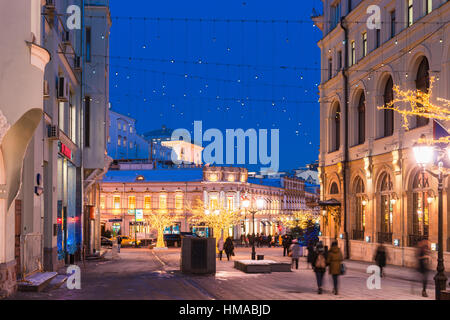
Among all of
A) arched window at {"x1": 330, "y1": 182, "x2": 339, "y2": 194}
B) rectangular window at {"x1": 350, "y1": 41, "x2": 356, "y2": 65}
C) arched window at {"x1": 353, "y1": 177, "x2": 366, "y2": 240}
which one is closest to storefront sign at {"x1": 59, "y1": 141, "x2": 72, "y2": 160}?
arched window at {"x1": 353, "y1": 177, "x2": 366, "y2": 240}

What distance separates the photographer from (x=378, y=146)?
37094mm

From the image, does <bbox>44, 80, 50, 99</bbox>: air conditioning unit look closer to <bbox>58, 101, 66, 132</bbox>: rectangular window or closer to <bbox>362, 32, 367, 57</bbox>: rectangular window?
<bbox>58, 101, 66, 132</bbox>: rectangular window

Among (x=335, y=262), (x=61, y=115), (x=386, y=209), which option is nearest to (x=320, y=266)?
(x=335, y=262)

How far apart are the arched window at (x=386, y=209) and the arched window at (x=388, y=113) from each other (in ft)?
8.05

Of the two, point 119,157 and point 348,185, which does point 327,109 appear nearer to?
point 348,185

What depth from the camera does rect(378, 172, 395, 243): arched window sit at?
118ft

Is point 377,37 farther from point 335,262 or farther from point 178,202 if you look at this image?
point 178,202

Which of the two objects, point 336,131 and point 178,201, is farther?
point 178,201

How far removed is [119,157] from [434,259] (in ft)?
248

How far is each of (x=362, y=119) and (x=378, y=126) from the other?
3653mm

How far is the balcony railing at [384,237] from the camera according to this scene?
36.0 meters

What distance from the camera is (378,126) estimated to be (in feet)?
123

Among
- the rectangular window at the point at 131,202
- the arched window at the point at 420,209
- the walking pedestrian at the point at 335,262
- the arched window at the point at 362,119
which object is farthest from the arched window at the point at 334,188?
the rectangular window at the point at 131,202

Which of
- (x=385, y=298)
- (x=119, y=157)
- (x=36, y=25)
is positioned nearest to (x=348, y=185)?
(x=385, y=298)
